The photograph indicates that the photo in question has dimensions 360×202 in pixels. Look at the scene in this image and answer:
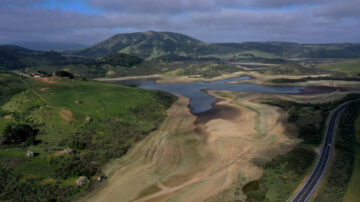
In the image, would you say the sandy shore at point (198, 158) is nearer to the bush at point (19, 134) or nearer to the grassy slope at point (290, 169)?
the grassy slope at point (290, 169)

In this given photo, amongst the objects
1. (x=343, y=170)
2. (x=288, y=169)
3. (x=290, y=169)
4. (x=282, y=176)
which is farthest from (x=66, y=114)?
(x=343, y=170)

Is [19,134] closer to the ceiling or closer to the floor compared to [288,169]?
closer to the ceiling

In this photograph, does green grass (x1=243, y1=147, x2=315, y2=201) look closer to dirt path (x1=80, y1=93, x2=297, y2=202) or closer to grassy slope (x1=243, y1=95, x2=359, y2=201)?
grassy slope (x1=243, y1=95, x2=359, y2=201)

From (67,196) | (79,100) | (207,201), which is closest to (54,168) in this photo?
(67,196)

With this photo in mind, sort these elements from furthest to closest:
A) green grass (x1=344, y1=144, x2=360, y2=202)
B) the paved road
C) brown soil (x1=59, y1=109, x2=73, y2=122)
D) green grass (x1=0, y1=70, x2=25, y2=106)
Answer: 1. green grass (x1=0, y1=70, x2=25, y2=106)
2. brown soil (x1=59, y1=109, x2=73, y2=122)
3. the paved road
4. green grass (x1=344, y1=144, x2=360, y2=202)

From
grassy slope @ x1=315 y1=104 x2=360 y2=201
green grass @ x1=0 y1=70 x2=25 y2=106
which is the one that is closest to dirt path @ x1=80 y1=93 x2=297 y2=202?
grassy slope @ x1=315 y1=104 x2=360 y2=201

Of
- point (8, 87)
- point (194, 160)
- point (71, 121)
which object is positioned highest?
point (8, 87)

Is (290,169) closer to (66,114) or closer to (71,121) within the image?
(71,121)
